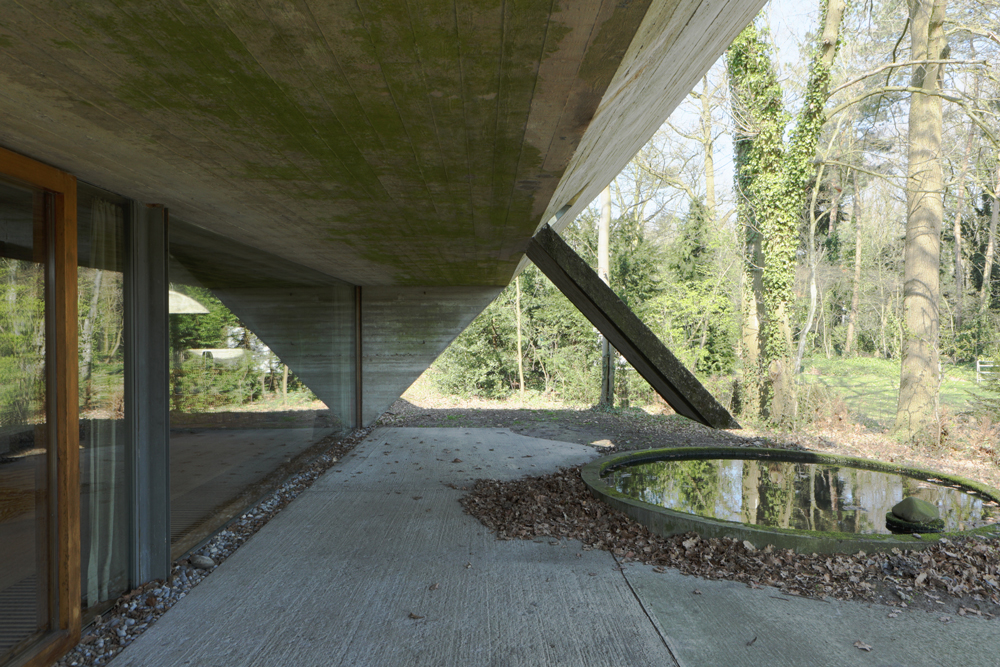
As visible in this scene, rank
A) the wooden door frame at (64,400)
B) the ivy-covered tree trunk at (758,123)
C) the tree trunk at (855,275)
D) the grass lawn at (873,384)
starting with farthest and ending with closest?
the tree trunk at (855,275) → the grass lawn at (873,384) → the ivy-covered tree trunk at (758,123) → the wooden door frame at (64,400)

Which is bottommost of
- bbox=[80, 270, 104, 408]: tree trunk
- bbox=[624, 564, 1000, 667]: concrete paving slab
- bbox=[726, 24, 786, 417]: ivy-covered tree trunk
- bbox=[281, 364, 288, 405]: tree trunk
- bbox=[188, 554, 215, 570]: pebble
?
bbox=[624, 564, 1000, 667]: concrete paving slab

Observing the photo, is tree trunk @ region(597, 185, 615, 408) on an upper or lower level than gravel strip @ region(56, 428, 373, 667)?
upper

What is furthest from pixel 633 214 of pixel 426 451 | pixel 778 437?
pixel 426 451

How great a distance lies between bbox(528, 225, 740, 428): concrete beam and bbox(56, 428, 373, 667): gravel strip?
3.91 metres

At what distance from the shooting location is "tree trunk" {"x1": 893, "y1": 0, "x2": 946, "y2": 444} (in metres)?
9.37

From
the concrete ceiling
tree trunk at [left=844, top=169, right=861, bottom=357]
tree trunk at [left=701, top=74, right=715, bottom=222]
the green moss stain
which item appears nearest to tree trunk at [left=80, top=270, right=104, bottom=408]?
the concrete ceiling

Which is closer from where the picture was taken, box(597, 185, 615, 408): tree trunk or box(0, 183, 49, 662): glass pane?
box(0, 183, 49, 662): glass pane

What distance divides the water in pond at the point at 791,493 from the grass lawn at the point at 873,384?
411 centimetres

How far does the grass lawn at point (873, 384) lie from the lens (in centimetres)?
1066

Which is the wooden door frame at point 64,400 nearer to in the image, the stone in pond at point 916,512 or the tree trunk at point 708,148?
the stone in pond at point 916,512

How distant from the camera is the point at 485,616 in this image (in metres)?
3.37

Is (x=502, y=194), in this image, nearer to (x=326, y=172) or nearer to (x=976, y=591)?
(x=326, y=172)

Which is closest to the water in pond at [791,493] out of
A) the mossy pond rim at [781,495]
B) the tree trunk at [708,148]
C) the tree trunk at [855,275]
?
the mossy pond rim at [781,495]

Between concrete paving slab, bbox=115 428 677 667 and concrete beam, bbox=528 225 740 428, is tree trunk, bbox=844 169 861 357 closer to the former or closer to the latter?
concrete beam, bbox=528 225 740 428
